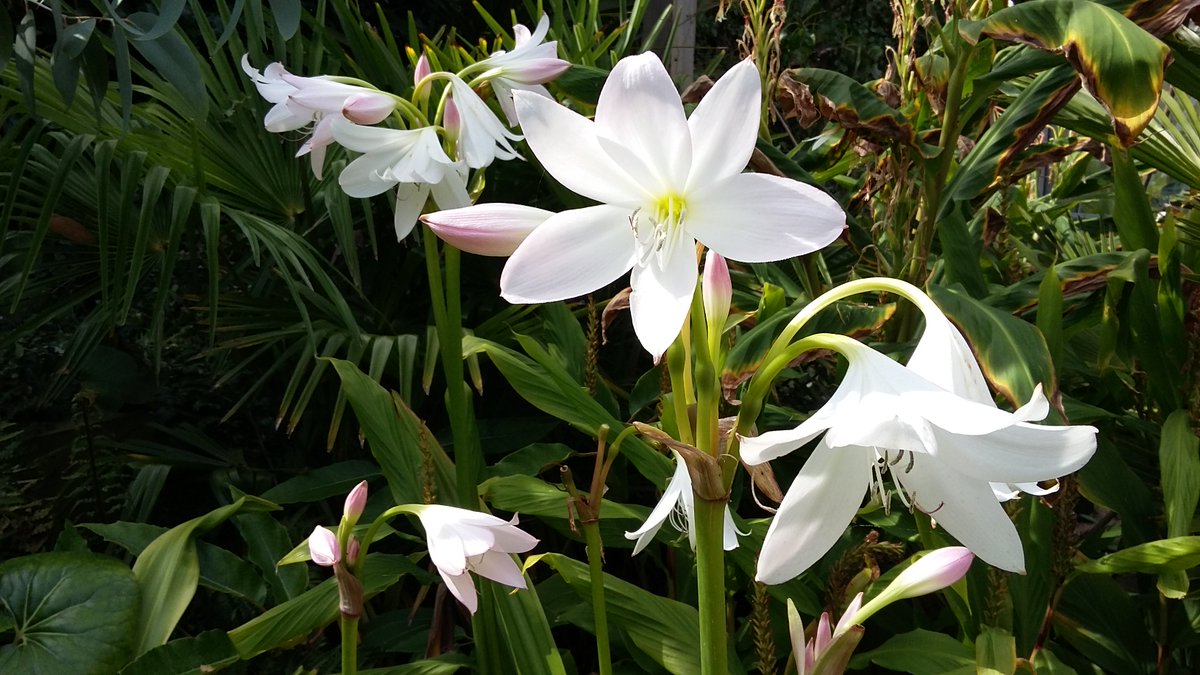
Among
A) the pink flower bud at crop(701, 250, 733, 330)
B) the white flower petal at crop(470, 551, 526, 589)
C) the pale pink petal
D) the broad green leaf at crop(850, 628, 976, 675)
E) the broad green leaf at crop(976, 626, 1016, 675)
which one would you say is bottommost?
the broad green leaf at crop(850, 628, 976, 675)

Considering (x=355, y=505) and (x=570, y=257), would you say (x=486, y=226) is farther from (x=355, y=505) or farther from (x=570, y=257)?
(x=355, y=505)

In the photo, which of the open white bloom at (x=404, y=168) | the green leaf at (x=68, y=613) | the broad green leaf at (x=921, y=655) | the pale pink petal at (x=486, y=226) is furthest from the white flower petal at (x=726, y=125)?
the green leaf at (x=68, y=613)

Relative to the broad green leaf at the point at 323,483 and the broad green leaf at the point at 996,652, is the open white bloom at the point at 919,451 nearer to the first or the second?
the broad green leaf at the point at 996,652

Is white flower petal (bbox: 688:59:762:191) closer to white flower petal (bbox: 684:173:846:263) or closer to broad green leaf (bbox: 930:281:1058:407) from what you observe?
white flower petal (bbox: 684:173:846:263)

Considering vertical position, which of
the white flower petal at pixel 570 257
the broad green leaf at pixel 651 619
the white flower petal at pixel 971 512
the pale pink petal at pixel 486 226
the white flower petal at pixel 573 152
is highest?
the white flower petal at pixel 573 152

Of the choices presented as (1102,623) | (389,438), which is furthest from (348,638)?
(1102,623)

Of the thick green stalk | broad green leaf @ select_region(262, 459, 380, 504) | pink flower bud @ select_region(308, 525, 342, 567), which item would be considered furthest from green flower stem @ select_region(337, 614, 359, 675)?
broad green leaf @ select_region(262, 459, 380, 504)
